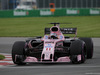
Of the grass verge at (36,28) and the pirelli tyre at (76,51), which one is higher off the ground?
the pirelli tyre at (76,51)

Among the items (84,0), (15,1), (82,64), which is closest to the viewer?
(82,64)

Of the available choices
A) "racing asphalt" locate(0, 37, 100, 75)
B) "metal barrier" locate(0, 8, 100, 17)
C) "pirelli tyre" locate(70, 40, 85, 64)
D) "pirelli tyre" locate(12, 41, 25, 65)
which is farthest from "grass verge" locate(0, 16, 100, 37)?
"racing asphalt" locate(0, 37, 100, 75)

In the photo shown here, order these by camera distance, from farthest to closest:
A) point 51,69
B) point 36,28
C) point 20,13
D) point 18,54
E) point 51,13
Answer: point 20,13
point 51,13
point 36,28
point 18,54
point 51,69

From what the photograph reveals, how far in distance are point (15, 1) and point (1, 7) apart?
29.9 metres


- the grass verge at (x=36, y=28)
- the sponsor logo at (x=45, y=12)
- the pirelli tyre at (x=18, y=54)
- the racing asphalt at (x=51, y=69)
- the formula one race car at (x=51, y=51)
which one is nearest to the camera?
the racing asphalt at (x=51, y=69)

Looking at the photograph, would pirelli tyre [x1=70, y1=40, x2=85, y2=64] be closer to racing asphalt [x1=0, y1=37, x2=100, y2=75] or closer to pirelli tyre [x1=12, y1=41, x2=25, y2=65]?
racing asphalt [x1=0, y1=37, x2=100, y2=75]

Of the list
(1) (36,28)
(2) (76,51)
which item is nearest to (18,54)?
(2) (76,51)

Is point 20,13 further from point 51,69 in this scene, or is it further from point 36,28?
point 51,69

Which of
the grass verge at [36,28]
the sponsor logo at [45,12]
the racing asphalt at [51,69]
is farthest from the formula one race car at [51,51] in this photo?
the sponsor logo at [45,12]

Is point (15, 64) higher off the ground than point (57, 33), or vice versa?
point (57, 33)

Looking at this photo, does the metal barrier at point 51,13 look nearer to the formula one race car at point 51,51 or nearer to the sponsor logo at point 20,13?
the sponsor logo at point 20,13

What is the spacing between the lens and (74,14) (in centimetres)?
5956

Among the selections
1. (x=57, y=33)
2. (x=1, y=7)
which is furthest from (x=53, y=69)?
(x=1, y=7)

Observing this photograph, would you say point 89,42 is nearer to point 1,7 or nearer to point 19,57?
point 19,57
